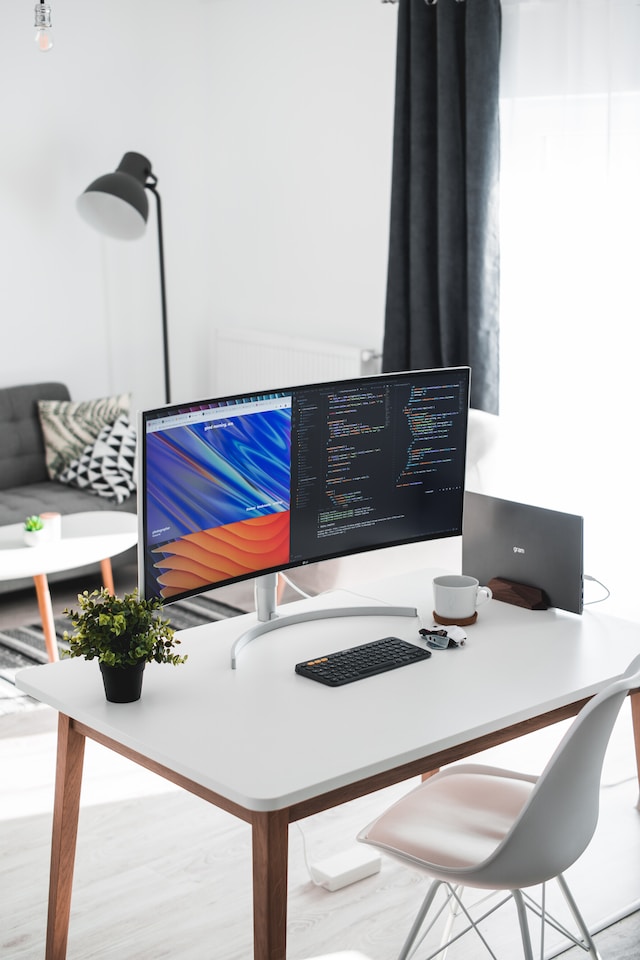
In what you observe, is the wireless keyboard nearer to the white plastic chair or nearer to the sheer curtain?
the white plastic chair

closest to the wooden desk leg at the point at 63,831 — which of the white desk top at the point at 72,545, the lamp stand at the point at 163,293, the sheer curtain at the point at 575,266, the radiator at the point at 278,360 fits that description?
the white desk top at the point at 72,545

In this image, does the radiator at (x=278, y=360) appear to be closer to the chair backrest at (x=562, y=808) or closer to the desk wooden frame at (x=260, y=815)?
the desk wooden frame at (x=260, y=815)

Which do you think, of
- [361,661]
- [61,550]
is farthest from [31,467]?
[361,661]

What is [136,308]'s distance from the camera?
A: 546cm

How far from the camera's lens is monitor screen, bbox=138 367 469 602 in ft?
6.79

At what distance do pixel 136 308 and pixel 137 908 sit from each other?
3484 mm

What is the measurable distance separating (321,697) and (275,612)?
39 centimetres

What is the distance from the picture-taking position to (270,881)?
1.65 m

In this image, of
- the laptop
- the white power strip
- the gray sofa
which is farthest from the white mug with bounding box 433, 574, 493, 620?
the gray sofa

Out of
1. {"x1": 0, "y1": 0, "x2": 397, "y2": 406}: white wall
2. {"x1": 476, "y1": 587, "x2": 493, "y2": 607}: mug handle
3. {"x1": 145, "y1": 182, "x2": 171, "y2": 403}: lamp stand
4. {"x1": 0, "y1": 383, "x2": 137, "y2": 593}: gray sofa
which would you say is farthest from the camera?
{"x1": 145, "y1": 182, "x2": 171, "y2": 403}: lamp stand

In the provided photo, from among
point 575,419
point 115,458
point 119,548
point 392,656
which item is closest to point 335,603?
point 392,656

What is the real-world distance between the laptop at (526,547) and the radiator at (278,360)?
223cm

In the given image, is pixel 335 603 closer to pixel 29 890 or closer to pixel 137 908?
pixel 137 908

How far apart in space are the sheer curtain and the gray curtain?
92 millimetres
